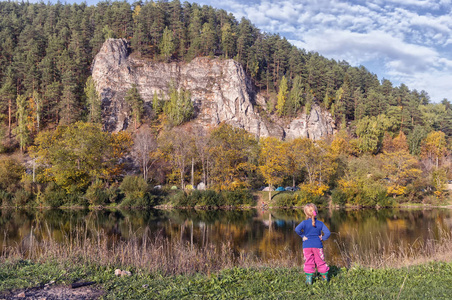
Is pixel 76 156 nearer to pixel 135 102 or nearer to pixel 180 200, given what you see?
pixel 180 200

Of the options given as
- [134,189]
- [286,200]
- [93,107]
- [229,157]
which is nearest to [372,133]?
[286,200]

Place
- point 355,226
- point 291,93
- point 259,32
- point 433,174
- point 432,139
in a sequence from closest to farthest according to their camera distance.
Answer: point 355,226
point 433,174
point 432,139
point 291,93
point 259,32

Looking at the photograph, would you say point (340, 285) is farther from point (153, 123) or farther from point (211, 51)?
point (211, 51)

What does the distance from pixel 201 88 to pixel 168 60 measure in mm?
12042

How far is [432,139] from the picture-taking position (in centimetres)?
6456

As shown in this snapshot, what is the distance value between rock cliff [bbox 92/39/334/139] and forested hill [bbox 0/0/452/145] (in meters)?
3.46

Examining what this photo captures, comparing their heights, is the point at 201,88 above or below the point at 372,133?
above

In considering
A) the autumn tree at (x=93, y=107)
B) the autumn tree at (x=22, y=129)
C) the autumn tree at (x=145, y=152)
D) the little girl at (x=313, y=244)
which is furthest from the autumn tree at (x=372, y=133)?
the little girl at (x=313, y=244)

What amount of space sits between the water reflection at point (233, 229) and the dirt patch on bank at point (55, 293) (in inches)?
385

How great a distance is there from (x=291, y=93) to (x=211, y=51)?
888 inches

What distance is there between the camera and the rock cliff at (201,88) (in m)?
69.9

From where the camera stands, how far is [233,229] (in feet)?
83.4

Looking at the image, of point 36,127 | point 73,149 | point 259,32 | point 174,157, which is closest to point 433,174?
point 174,157

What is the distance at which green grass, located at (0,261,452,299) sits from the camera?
6.25 m
